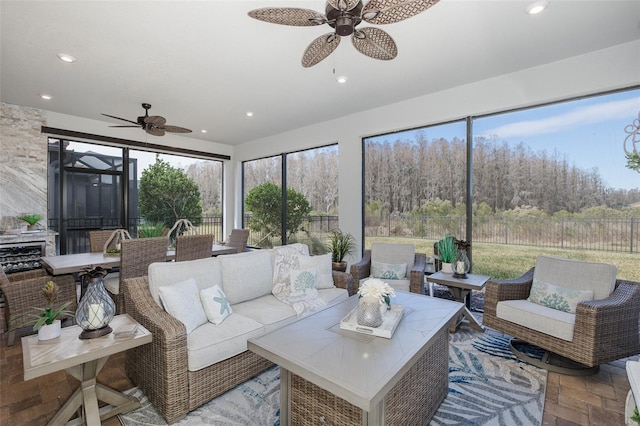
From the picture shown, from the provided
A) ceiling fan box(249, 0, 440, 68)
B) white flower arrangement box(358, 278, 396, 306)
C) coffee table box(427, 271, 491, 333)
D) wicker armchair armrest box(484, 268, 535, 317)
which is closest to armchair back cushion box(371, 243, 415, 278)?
coffee table box(427, 271, 491, 333)

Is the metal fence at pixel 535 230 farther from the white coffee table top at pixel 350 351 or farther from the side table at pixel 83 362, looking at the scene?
the side table at pixel 83 362

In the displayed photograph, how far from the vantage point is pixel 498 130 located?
3701 mm

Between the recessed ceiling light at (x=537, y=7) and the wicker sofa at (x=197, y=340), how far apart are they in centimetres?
323

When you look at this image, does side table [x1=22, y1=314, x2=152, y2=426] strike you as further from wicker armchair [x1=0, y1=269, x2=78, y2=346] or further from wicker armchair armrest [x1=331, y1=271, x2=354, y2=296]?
wicker armchair armrest [x1=331, y1=271, x2=354, y2=296]

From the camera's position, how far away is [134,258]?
3178mm

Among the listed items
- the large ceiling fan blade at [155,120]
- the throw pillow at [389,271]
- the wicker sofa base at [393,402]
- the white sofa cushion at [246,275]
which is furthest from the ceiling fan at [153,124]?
the wicker sofa base at [393,402]

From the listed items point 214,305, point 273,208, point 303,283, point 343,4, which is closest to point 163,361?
point 214,305

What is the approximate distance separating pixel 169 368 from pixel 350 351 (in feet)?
3.87

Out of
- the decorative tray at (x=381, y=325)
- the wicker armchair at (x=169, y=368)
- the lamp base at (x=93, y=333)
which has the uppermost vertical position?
the lamp base at (x=93, y=333)

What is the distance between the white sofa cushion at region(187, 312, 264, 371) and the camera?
192 cm

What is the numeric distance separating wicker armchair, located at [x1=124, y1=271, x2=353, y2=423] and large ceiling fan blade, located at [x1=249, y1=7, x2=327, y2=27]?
2095mm

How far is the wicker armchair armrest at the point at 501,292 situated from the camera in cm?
283

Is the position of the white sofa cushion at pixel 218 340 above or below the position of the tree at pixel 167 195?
below

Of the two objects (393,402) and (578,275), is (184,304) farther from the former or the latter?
(578,275)
